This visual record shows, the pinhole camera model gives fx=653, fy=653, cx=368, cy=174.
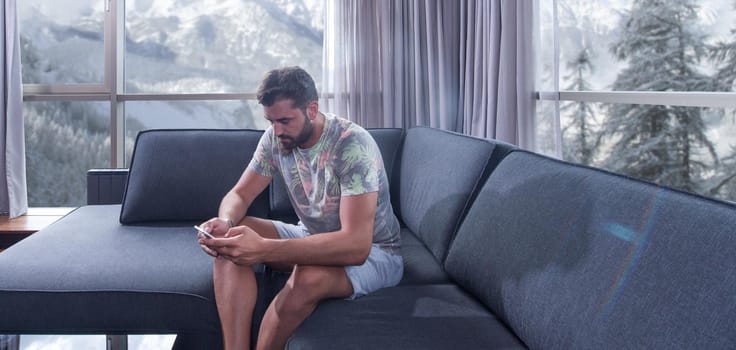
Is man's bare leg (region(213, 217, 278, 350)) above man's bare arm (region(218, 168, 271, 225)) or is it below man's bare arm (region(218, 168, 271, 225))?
below

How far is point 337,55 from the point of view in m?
3.84

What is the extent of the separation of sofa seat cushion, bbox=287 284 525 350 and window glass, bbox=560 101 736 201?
9.11 feet

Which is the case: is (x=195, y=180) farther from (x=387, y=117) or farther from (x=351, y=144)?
(x=387, y=117)

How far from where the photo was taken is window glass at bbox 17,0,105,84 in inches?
170

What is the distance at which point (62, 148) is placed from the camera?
4547 millimetres

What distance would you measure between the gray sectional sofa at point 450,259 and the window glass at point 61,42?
1.91 m

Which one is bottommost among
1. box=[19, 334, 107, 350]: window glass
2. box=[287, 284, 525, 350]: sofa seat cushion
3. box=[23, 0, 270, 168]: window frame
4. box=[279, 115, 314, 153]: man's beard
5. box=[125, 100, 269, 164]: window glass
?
box=[19, 334, 107, 350]: window glass

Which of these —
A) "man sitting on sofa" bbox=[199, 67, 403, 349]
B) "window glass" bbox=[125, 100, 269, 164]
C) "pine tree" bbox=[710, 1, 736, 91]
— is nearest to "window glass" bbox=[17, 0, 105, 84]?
"window glass" bbox=[125, 100, 269, 164]

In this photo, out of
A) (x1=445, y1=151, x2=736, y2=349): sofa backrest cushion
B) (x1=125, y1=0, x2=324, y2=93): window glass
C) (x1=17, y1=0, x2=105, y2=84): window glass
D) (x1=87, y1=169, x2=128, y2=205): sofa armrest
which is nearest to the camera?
(x1=445, y1=151, x2=736, y2=349): sofa backrest cushion

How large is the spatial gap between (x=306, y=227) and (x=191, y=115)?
8.77 feet

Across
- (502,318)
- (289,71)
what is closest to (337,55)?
(289,71)

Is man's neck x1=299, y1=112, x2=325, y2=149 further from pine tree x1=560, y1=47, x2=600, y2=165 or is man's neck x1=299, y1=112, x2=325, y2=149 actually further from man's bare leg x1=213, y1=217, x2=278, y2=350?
pine tree x1=560, y1=47, x2=600, y2=165

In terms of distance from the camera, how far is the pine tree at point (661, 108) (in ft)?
13.7

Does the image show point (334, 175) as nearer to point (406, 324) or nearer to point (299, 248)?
point (299, 248)
